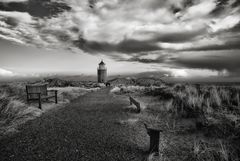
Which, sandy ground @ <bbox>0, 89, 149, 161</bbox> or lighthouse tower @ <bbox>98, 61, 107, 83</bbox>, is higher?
lighthouse tower @ <bbox>98, 61, 107, 83</bbox>

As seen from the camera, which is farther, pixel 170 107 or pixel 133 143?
pixel 170 107

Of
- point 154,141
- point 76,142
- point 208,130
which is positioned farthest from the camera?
point 208,130

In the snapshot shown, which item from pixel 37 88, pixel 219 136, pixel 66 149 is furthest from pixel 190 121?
pixel 37 88

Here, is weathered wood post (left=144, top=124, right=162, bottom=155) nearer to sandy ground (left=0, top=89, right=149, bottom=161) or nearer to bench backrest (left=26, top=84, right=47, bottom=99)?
sandy ground (left=0, top=89, right=149, bottom=161)

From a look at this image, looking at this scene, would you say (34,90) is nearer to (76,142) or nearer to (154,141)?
(76,142)

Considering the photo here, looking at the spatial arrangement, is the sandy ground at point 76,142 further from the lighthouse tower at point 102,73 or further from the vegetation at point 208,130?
the lighthouse tower at point 102,73

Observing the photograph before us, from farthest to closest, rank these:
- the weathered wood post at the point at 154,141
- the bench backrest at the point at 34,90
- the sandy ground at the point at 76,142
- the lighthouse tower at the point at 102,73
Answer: the lighthouse tower at the point at 102,73, the bench backrest at the point at 34,90, the weathered wood post at the point at 154,141, the sandy ground at the point at 76,142

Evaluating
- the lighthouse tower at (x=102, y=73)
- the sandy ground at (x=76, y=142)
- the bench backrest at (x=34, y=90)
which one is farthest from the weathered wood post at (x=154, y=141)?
the lighthouse tower at (x=102, y=73)

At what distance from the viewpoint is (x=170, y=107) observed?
740cm

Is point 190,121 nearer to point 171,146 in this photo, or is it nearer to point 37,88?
point 171,146

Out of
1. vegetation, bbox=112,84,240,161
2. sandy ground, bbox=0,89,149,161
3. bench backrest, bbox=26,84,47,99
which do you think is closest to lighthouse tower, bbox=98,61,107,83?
bench backrest, bbox=26,84,47,99

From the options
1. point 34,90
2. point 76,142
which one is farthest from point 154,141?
point 34,90

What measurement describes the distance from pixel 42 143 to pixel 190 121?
4823 mm

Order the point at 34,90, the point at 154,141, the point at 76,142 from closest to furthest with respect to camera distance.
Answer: the point at 154,141 → the point at 76,142 → the point at 34,90
